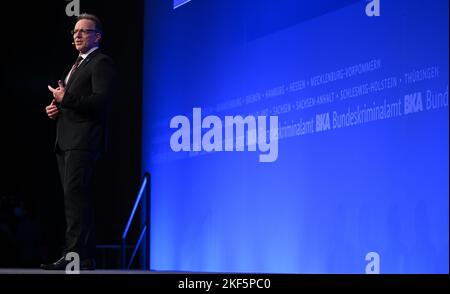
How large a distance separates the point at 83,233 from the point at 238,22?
2.47m

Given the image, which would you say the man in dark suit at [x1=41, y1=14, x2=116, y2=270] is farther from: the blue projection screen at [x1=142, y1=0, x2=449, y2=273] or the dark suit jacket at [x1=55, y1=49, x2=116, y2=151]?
the blue projection screen at [x1=142, y1=0, x2=449, y2=273]

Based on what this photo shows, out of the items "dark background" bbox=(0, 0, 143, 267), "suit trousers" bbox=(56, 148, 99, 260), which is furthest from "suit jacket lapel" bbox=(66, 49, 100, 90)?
"dark background" bbox=(0, 0, 143, 267)

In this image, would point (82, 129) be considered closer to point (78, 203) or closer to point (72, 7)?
point (78, 203)

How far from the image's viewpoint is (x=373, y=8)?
4.53m

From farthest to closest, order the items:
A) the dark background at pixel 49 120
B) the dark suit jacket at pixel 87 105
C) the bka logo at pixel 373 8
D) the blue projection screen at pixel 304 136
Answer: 1. the dark background at pixel 49 120
2. the bka logo at pixel 373 8
3. the blue projection screen at pixel 304 136
4. the dark suit jacket at pixel 87 105

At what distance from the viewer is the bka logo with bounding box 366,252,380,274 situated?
4.36 meters

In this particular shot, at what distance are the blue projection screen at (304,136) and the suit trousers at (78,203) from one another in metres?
1.48

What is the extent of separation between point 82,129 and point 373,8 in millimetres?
1695

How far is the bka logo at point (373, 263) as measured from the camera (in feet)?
14.3

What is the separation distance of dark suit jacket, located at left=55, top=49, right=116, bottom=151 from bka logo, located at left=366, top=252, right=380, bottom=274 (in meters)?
1.51

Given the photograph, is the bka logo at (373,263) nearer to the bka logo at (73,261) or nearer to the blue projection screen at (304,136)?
the blue projection screen at (304,136)

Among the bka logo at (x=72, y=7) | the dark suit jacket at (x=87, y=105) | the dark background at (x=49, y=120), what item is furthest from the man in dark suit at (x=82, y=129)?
the dark background at (x=49, y=120)

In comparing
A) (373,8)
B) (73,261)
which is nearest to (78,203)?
(73,261)
